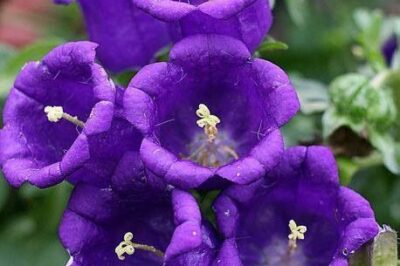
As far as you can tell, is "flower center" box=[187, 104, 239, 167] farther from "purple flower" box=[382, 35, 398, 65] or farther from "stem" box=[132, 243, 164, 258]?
"purple flower" box=[382, 35, 398, 65]

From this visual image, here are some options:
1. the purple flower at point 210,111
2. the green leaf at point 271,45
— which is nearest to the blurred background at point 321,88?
the green leaf at point 271,45

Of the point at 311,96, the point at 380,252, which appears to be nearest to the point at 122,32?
the point at 311,96

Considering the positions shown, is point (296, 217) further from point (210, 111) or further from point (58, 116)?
point (58, 116)

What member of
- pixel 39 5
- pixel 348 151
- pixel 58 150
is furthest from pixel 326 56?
pixel 58 150

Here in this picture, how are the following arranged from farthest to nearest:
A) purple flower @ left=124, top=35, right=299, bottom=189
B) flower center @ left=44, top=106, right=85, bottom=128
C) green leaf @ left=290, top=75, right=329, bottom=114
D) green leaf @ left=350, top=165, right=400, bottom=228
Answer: green leaf @ left=350, top=165, right=400, bottom=228 < green leaf @ left=290, top=75, right=329, bottom=114 < flower center @ left=44, top=106, right=85, bottom=128 < purple flower @ left=124, top=35, right=299, bottom=189

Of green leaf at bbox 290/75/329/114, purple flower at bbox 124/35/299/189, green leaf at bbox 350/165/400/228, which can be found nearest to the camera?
purple flower at bbox 124/35/299/189

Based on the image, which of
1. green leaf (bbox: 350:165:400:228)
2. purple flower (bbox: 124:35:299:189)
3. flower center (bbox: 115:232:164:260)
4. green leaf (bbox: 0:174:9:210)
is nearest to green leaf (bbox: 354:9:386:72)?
green leaf (bbox: 350:165:400:228)
